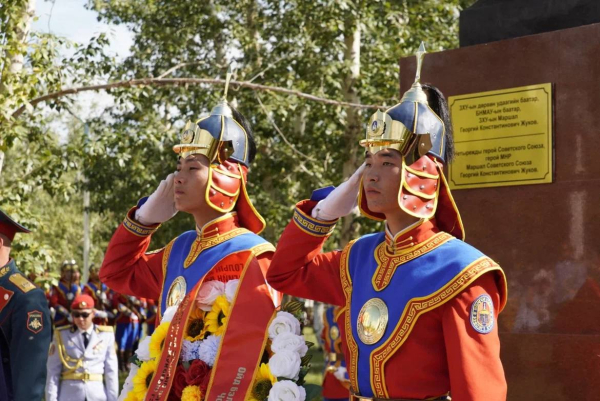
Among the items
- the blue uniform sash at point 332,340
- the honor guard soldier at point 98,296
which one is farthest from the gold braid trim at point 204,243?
Answer: the honor guard soldier at point 98,296

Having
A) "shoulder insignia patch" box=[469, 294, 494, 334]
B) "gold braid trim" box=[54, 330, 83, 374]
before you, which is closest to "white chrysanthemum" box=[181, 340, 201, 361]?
"shoulder insignia patch" box=[469, 294, 494, 334]

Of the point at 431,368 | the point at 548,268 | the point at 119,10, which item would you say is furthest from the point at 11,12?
the point at 119,10

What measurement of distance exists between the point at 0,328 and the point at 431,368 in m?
3.01

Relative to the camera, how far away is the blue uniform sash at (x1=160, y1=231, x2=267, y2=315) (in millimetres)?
5480

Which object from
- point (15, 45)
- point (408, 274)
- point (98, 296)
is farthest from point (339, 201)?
point (98, 296)

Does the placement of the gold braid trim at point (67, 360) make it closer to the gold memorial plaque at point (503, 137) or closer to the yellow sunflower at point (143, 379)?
the yellow sunflower at point (143, 379)

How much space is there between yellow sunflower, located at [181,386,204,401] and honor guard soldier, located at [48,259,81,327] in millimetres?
10779

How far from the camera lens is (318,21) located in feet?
52.3

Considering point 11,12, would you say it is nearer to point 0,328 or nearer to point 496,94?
point 0,328

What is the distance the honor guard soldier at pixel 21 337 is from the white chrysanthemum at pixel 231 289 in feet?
4.34

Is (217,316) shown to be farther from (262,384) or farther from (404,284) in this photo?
(404,284)

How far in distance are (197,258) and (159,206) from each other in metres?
0.43

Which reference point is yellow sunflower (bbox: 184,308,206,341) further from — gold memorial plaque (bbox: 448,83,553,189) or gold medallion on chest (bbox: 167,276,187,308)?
gold memorial plaque (bbox: 448,83,553,189)

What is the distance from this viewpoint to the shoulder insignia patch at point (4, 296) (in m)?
6.16
